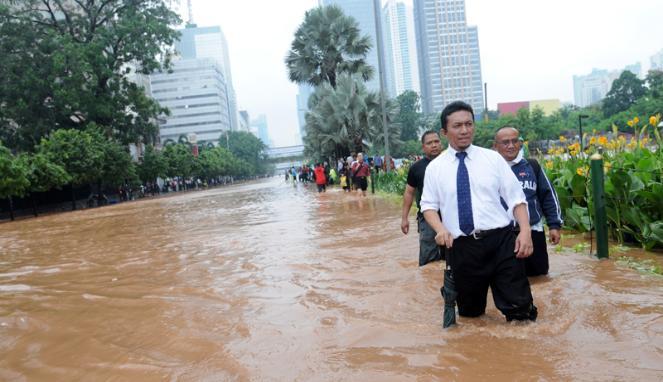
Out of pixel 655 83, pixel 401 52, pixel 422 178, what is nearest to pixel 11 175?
pixel 422 178

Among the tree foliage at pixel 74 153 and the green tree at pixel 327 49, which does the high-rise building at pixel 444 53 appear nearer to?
the green tree at pixel 327 49

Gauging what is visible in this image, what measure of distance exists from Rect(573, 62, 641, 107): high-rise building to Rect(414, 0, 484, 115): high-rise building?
5697 cm

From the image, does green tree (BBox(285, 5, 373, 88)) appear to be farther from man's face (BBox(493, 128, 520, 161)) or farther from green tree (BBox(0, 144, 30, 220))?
man's face (BBox(493, 128, 520, 161))

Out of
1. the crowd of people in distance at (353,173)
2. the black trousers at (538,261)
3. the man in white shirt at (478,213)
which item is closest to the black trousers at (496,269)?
the man in white shirt at (478,213)

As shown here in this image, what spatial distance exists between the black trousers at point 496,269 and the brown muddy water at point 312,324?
9.2 inches

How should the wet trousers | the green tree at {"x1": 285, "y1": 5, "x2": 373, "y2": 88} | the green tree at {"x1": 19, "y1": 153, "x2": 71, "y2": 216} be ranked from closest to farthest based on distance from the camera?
the wet trousers
the green tree at {"x1": 19, "y1": 153, "x2": 71, "y2": 216}
the green tree at {"x1": 285, "y1": 5, "x2": 373, "y2": 88}

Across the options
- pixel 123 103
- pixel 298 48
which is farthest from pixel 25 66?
pixel 298 48

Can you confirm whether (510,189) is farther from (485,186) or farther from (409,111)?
(409,111)

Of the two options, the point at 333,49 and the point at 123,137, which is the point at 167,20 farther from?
the point at 333,49

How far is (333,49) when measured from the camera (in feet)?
98.5

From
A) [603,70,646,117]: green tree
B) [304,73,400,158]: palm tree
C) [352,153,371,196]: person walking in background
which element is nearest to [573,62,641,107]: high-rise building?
[603,70,646,117]: green tree

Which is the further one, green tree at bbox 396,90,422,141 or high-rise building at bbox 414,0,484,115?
high-rise building at bbox 414,0,484,115

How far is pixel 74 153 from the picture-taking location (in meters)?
29.9

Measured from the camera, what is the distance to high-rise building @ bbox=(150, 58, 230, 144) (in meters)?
136
